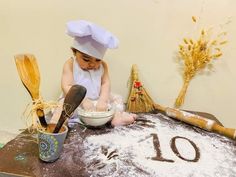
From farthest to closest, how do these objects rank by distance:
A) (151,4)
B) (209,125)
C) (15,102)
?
1. (15,102)
2. (151,4)
3. (209,125)

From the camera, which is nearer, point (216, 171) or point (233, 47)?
point (216, 171)

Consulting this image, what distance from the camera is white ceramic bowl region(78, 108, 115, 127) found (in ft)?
2.75

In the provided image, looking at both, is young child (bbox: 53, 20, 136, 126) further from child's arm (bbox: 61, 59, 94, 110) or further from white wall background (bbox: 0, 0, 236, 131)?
white wall background (bbox: 0, 0, 236, 131)

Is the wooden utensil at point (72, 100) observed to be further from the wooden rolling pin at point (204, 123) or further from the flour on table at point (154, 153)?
the wooden rolling pin at point (204, 123)

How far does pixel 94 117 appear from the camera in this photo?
0.84m

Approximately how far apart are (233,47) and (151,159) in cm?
66

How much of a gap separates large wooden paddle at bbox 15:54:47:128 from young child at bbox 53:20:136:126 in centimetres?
12

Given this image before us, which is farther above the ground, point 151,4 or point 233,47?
point 151,4

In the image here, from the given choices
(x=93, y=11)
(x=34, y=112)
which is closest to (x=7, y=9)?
(x=93, y=11)

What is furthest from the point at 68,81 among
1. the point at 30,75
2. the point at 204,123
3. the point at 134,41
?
the point at 204,123

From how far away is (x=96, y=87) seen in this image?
1000mm

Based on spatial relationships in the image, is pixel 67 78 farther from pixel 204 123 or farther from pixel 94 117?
pixel 204 123

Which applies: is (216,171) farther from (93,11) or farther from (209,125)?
(93,11)

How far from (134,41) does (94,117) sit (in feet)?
1.43
